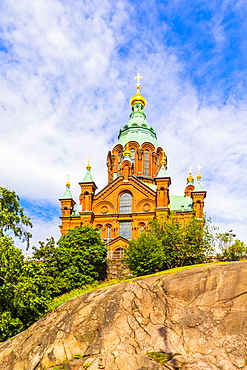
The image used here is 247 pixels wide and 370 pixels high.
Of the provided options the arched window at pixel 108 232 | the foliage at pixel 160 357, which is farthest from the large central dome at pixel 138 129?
the foliage at pixel 160 357

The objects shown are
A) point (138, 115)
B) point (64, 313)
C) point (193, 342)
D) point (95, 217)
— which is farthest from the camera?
point (138, 115)

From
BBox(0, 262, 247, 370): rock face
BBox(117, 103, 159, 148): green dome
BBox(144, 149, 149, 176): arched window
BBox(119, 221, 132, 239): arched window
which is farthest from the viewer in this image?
BBox(117, 103, 159, 148): green dome

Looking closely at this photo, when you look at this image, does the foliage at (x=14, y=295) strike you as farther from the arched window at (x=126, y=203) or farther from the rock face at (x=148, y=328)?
the arched window at (x=126, y=203)

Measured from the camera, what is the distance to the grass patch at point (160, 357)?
1706 cm

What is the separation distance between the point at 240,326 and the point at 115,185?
117 ft

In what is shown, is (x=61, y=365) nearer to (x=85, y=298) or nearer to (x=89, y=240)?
(x=85, y=298)

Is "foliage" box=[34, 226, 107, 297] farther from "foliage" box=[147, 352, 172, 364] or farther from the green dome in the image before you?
the green dome

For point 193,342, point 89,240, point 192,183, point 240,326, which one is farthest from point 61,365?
point 192,183

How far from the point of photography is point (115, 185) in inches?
2087

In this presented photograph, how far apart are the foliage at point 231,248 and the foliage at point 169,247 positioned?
3.59 feet

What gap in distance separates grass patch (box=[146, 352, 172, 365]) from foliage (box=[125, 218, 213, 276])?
15596 millimetres

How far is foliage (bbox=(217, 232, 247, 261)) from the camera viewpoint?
3557 cm

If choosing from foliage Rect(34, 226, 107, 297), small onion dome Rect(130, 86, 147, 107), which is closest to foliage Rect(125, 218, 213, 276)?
foliage Rect(34, 226, 107, 297)

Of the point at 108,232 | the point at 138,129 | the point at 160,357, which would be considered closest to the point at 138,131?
the point at 138,129
